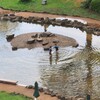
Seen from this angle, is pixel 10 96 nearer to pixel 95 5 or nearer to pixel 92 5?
pixel 95 5

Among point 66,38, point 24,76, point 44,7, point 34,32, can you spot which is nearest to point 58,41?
point 66,38

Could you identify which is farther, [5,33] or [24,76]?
[5,33]

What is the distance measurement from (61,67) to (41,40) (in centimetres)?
751

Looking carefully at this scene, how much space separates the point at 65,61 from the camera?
1452 inches

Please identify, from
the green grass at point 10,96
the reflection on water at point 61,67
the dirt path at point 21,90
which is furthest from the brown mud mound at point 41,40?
the green grass at point 10,96

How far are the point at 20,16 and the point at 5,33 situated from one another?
20.9 feet

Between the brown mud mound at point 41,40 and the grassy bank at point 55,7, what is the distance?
346 inches

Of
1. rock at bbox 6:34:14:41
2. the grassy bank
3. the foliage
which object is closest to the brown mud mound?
rock at bbox 6:34:14:41

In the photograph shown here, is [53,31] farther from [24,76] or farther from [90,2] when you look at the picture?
[24,76]

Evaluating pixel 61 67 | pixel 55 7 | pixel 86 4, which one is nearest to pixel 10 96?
pixel 61 67

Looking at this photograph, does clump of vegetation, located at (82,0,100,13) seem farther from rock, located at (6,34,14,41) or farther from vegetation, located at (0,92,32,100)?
vegetation, located at (0,92,32,100)

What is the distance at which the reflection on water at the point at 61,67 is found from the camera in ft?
104

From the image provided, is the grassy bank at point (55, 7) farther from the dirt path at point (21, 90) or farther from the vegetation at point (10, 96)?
the vegetation at point (10, 96)

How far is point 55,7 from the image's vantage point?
5422cm
